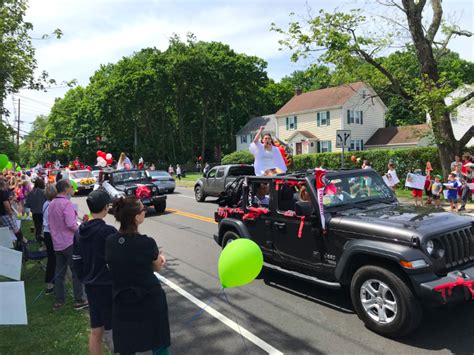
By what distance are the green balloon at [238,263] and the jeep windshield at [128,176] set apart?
12429 mm

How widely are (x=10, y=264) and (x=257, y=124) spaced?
52.4m

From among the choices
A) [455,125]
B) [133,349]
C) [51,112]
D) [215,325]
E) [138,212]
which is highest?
[51,112]

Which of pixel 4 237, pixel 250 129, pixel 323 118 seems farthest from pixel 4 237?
pixel 250 129

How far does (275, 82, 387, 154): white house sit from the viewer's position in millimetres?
41500

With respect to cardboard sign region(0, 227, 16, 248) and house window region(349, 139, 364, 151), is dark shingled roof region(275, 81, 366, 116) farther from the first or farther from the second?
cardboard sign region(0, 227, 16, 248)

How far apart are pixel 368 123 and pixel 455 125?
8430 millimetres

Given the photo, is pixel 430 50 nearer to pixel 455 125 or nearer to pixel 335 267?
pixel 335 267

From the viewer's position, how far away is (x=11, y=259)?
476 centimetres

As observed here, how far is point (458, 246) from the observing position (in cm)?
452

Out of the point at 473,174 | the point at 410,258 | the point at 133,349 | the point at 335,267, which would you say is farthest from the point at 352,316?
the point at 473,174

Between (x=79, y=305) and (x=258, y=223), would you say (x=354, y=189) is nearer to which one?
(x=258, y=223)

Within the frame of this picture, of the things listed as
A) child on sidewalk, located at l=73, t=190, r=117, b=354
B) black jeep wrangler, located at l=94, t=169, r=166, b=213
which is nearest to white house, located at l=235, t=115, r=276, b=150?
black jeep wrangler, located at l=94, t=169, r=166, b=213

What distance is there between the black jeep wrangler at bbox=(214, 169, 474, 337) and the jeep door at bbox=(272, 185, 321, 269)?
13 millimetres

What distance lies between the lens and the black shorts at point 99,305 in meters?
3.93
